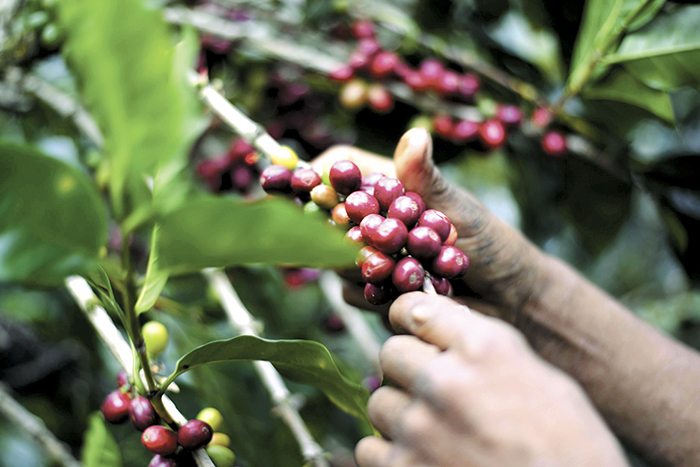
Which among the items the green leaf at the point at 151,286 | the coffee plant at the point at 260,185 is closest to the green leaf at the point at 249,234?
the coffee plant at the point at 260,185

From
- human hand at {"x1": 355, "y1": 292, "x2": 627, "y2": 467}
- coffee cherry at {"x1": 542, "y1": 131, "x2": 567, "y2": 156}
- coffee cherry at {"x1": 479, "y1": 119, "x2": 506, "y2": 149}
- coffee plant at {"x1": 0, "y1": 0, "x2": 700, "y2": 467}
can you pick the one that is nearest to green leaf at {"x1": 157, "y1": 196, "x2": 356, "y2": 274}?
coffee plant at {"x1": 0, "y1": 0, "x2": 700, "y2": 467}

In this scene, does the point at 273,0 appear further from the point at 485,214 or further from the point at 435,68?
the point at 485,214

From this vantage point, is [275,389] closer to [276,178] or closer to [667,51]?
[276,178]

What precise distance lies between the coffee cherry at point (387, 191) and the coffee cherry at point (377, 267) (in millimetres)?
97

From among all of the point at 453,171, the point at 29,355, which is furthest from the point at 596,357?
the point at 29,355

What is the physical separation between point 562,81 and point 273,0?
3.53 ft

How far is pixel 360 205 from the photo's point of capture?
27.5 inches

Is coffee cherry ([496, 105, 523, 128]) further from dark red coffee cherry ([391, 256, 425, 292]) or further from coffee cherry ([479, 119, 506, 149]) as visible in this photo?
dark red coffee cherry ([391, 256, 425, 292])

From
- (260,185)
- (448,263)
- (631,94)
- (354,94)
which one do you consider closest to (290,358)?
(448,263)

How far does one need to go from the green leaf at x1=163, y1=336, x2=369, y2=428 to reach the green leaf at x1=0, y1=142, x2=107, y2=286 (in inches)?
9.7

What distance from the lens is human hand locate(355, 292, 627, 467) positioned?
0.50 meters

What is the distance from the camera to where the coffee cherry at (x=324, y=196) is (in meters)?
0.76

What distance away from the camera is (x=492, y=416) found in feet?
1.65

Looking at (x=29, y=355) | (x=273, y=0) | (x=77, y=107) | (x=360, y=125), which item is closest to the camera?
(x=77, y=107)
